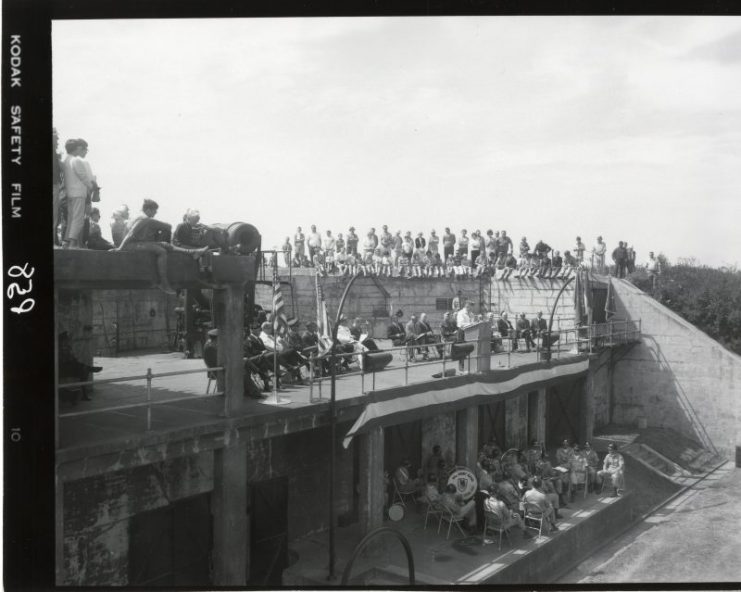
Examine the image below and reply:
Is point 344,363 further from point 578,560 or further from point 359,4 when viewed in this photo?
point 359,4

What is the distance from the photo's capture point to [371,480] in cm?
1516

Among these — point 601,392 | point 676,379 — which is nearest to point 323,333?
point 601,392

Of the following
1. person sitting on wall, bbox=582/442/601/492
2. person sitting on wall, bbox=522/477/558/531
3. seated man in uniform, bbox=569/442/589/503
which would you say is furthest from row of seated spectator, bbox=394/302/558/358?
person sitting on wall, bbox=522/477/558/531

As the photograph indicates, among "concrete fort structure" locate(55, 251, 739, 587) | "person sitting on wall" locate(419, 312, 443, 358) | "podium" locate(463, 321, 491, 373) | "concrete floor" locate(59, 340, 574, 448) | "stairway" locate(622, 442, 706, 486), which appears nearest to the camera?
"concrete fort structure" locate(55, 251, 739, 587)

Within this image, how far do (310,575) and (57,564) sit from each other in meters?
5.01

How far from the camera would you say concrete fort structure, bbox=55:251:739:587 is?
35.8ft

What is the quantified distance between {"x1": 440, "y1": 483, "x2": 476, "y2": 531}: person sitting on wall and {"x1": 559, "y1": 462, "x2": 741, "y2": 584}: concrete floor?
2.57 meters

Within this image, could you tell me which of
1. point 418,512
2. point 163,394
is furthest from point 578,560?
point 163,394

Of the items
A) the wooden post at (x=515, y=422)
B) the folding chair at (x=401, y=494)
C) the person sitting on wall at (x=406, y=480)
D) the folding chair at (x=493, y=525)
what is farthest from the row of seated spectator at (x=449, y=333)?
the folding chair at (x=493, y=525)

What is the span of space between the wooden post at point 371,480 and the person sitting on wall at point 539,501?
11.7 feet

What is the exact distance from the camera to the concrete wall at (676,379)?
2802 centimetres

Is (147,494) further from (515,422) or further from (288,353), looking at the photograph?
(515,422)

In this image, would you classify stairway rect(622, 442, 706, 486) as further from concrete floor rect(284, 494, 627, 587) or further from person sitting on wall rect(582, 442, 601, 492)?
concrete floor rect(284, 494, 627, 587)

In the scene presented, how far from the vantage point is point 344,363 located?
18172mm
